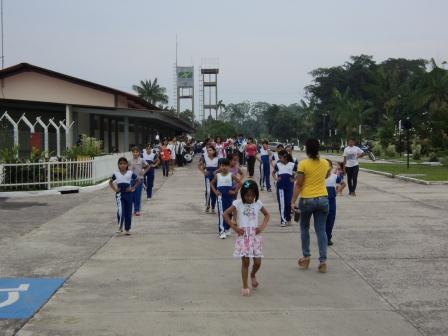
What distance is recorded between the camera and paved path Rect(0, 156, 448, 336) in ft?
18.1

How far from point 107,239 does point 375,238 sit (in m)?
4.55

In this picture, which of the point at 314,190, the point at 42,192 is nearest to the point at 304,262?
the point at 314,190

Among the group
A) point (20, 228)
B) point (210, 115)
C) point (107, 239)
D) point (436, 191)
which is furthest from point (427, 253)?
point (210, 115)

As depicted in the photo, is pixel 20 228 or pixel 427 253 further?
pixel 20 228

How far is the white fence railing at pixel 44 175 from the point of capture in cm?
1747

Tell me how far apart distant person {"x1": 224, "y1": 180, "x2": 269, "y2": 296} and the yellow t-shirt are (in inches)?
39.5

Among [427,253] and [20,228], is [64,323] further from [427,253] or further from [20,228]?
[20,228]

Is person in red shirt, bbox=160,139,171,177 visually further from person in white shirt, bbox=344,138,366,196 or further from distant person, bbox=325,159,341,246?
distant person, bbox=325,159,341,246

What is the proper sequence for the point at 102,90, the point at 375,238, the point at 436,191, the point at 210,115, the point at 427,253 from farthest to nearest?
the point at 210,115, the point at 102,90, the point at 436,191, the point at 375,238, the point at 427,253

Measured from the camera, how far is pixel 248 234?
6680 mm

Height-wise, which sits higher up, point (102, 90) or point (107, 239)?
point (102, 90)

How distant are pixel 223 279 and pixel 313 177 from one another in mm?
1727

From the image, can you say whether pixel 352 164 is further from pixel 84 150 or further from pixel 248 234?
pixel 248 234

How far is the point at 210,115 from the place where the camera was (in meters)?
101
